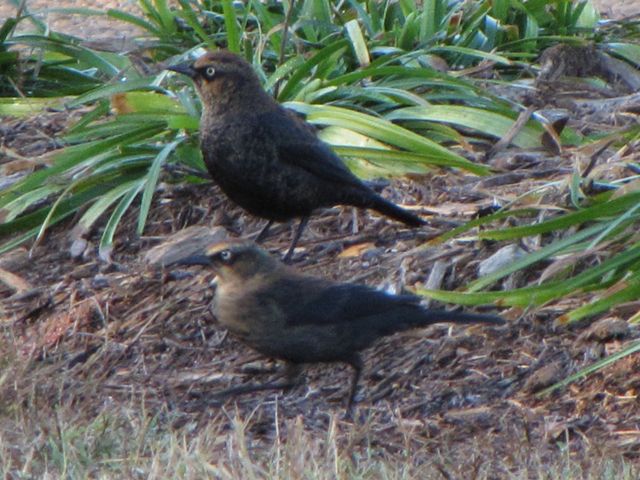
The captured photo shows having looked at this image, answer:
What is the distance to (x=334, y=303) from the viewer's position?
16.6 ft

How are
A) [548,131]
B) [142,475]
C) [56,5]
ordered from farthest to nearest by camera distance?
[56,5] < [548,131] < [142,475]

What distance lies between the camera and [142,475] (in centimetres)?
394

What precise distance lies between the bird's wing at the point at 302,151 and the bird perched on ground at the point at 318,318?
133 cm

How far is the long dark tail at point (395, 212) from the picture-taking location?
20.4 ft

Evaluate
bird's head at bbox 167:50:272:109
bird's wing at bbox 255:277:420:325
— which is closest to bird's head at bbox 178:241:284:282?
bird's wing at bbox 255:277:420:325

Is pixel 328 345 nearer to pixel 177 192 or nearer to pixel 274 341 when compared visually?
pixel 274 341

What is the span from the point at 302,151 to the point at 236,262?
133 centimetres

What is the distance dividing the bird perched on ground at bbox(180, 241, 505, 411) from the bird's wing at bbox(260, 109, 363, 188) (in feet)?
4.37

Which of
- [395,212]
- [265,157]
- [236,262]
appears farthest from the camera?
[265,157]

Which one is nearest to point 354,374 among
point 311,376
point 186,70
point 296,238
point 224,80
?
point 311,376

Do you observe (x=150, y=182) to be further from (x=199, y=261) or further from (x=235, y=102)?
(x=199, y=261)

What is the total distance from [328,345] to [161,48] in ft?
12.0

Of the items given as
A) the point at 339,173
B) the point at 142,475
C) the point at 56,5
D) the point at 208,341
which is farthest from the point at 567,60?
the point at 142,475

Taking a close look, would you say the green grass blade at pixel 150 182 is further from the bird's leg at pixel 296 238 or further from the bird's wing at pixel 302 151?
the bird's leg at pixel 296 238
